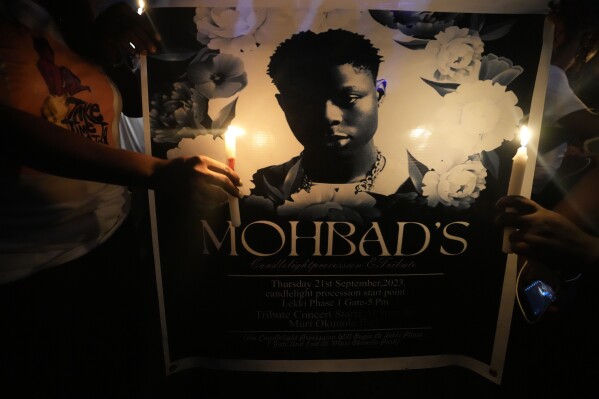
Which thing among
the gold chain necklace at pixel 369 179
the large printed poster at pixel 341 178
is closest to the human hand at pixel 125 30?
the large printed poster at pixel 341 178

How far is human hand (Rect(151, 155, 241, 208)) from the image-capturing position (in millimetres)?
1286

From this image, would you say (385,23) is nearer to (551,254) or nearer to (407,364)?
(551,254)

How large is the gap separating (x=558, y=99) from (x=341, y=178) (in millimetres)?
1107

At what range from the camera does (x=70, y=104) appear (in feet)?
4.12

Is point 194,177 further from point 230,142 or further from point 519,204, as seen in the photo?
point 519,204

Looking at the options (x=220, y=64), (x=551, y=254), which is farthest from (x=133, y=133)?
(x=551, y=254)

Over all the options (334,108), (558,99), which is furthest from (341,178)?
(558,99)

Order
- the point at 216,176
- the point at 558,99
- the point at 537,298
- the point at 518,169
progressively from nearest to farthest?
1. the point at 518,169
2. the point at 216,176
3. the point at 558,99
4. the point at 537,298

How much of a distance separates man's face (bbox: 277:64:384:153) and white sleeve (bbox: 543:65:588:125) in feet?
2.69

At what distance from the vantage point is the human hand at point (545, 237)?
4.26ft

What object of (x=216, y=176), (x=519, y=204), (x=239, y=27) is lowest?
(x=519, y=204)

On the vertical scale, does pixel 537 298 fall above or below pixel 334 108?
below

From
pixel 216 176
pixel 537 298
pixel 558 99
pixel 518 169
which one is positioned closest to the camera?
pixel 518 169

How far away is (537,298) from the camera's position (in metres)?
1.54
